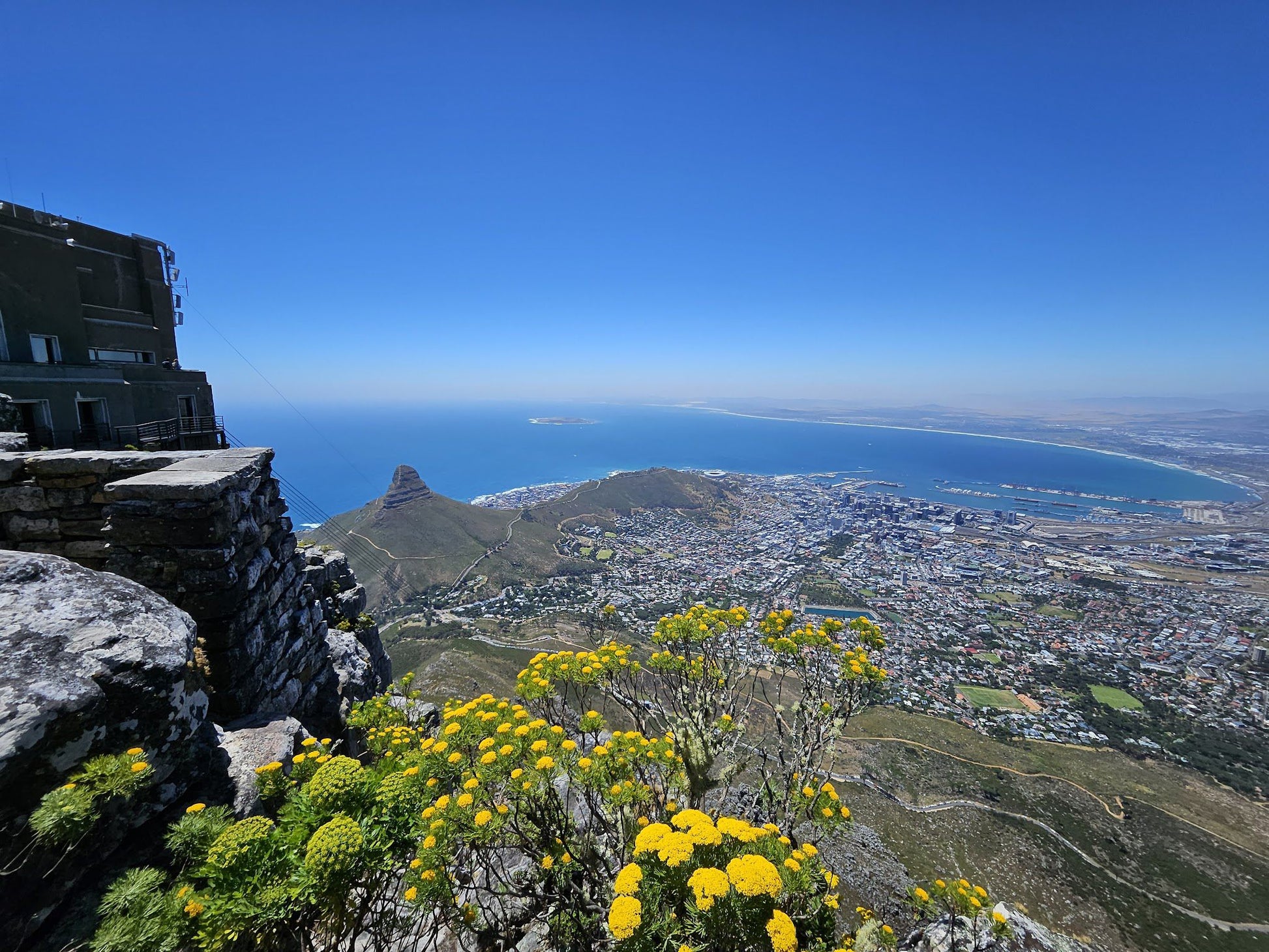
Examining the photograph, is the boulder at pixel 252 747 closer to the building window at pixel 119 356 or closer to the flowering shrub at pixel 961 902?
the flowering shrub at pixel 961 902

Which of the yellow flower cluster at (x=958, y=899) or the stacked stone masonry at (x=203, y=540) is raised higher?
the stacked stone masonry at (x=203, y=540)

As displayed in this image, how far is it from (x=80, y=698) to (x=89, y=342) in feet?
51.7

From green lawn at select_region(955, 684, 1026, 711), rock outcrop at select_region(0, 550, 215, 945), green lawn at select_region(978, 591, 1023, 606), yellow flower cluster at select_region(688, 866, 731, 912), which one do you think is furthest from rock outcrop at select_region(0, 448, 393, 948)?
green lawn at select_region(978, 591, 1023, 606)

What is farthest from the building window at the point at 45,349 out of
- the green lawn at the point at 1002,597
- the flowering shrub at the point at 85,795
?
the green lawn at the point at 1002,597

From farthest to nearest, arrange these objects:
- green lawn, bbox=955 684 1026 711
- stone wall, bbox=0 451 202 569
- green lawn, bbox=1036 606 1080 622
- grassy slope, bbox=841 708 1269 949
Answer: green lawn, bbox=1036 606 1080 622 → green lawn, bbox=955 684 1026 711 → grassy slope, bbox=841 708 1269 949 → stone wall, bbox=0 451 202 569

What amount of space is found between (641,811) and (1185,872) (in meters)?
32.8

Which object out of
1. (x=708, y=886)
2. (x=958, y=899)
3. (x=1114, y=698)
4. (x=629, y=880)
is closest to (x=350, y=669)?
(x=629, y=880)

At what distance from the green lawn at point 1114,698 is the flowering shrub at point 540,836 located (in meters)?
46.4

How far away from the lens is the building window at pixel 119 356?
1256 cm

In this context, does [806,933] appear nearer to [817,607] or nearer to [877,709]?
[877,709]

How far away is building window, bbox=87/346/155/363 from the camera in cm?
1256

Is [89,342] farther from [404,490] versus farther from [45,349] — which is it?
[404,490]

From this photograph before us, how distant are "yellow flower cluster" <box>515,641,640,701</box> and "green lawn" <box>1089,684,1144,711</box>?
1951 inches

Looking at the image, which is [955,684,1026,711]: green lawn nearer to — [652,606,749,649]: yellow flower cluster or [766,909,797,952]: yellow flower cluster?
[652,606,749,649]: yellow flower cluster
